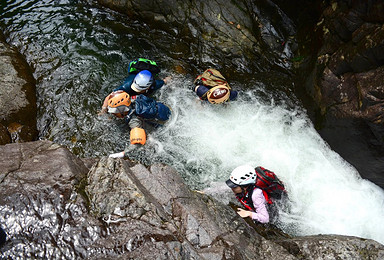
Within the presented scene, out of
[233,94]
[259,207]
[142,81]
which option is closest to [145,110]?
[142,81]

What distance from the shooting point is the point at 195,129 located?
8.02 metres

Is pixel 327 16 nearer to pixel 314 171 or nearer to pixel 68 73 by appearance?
pixel 314 171

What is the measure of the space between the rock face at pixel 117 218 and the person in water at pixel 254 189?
75 cm

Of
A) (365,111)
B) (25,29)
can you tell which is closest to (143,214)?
A: (365,111)

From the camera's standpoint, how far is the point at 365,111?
628 centimetres

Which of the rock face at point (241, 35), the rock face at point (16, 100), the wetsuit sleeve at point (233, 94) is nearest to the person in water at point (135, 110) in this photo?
the wetsuit sleeve at point (233, 94)

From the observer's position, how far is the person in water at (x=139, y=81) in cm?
752

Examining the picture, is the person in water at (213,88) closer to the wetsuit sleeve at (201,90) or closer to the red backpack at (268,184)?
the wetsuit sleeve at (201,90)

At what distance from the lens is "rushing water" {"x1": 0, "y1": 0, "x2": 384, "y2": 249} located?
680cm

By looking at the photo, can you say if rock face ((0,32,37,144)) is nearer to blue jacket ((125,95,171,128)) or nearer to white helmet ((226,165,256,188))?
blue jacket ((125,95,171,128))

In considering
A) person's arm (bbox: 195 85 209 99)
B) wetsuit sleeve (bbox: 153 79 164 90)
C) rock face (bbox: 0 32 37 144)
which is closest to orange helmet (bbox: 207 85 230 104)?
person's arm (bbox: 195 85 209 99)

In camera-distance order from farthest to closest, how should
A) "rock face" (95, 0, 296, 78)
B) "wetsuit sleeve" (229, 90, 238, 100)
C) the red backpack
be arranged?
"rock face" (95, 0, 296, 78), "wetsuit sleeve" (229, 90, 238, 100), the red backpack

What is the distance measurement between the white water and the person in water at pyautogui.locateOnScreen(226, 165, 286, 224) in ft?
1.93

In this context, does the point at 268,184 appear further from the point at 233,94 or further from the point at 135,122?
the point at 135,122
